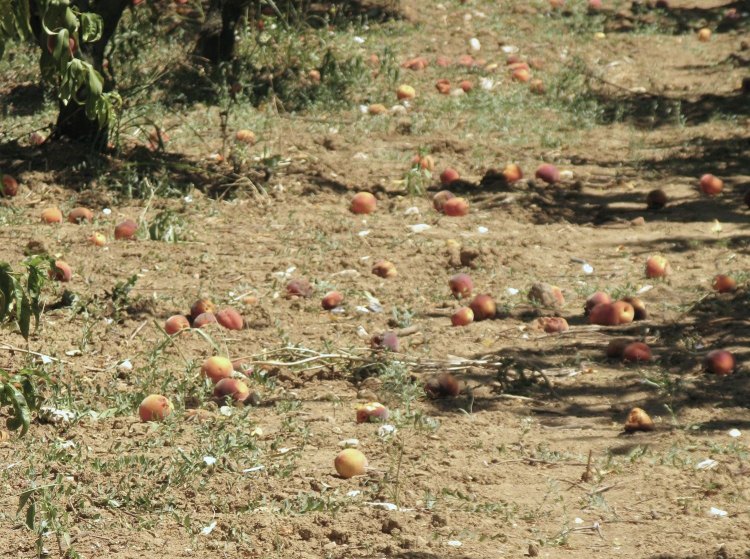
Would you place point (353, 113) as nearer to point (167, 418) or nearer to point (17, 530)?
point (167, 418)

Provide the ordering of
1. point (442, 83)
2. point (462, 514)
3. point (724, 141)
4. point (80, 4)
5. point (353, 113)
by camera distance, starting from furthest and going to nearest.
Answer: point (442, 83), point (353, 113), point (724, 141), point (80, 4), point (462, 514)

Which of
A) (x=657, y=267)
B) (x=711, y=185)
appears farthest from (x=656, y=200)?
(x=657, y=267)

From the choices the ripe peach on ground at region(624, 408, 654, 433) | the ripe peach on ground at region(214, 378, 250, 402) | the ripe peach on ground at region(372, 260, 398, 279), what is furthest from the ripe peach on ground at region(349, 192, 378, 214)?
the ripe peach on ground at region(624, 408, 654, 433)

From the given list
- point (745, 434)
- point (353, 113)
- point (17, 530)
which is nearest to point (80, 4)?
point (353, 113)

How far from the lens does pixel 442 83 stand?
29.2 ft

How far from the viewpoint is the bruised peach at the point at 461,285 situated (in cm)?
511

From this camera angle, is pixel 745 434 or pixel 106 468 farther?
pixel 745 434

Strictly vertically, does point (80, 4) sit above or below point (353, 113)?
above

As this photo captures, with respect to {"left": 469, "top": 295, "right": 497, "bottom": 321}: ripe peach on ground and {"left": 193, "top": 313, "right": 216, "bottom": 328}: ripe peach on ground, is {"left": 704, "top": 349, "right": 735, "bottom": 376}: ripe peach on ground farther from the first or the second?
{"left": 193, "top": 313, "right": 216, "bottom": 328}: ripe peach on ground

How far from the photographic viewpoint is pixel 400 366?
4.17m

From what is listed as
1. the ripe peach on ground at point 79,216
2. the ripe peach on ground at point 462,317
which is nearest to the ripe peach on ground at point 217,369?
the ripe peach on ground at point 462,317

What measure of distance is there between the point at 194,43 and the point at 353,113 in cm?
219

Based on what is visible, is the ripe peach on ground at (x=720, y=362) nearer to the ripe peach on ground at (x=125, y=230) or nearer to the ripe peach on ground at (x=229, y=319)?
the ripe peach on ground at (x=229, y=319)

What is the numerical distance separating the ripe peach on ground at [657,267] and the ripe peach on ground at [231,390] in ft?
8.25
